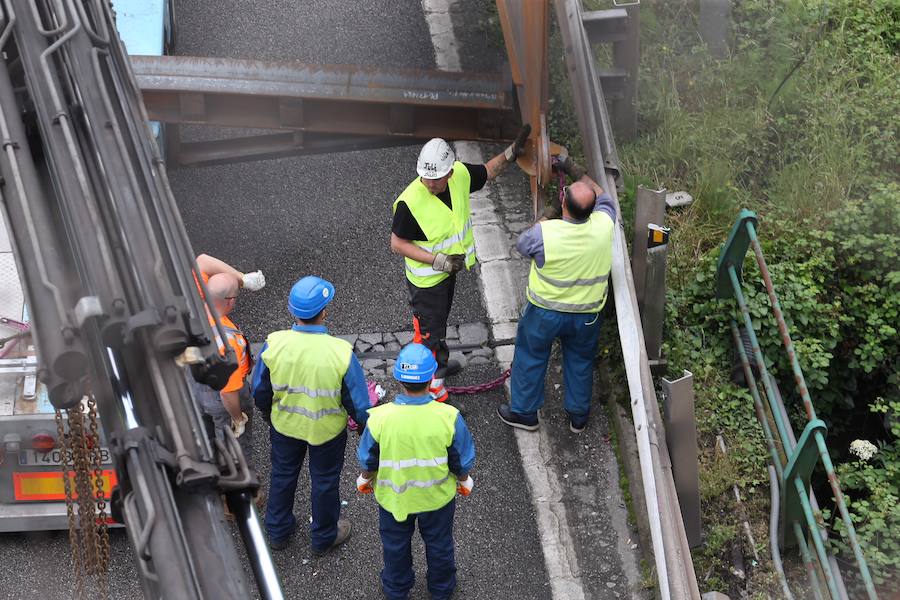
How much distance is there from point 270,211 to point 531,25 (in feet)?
9.19

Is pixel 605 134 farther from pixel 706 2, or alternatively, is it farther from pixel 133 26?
pixel 133 26

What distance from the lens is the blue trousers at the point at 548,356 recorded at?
624cm

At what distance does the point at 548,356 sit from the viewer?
6.46 m

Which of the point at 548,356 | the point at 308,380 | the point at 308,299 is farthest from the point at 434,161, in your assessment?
the point at 308,380

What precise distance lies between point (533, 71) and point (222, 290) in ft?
9.23

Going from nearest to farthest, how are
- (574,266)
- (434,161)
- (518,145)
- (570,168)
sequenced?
(574,266) → (434,161) → (570,168) → (518,145)

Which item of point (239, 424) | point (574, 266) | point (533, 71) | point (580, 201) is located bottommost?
point (239, 424)

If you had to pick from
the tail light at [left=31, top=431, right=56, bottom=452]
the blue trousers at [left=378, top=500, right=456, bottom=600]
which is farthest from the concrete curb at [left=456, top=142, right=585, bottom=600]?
the tail light at [left=31, top=431, right=56, bottom=452]

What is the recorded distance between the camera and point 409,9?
11023 millimetres

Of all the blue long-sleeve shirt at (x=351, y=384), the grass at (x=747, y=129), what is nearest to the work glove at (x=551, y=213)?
the grass at (x=747, y=129)

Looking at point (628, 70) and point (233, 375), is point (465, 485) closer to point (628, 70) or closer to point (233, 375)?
point (233, 375)

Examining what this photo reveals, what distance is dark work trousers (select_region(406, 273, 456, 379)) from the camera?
21.5 ft

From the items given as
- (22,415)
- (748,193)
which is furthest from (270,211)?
(748,193)

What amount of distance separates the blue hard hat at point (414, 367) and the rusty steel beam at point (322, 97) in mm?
3679
